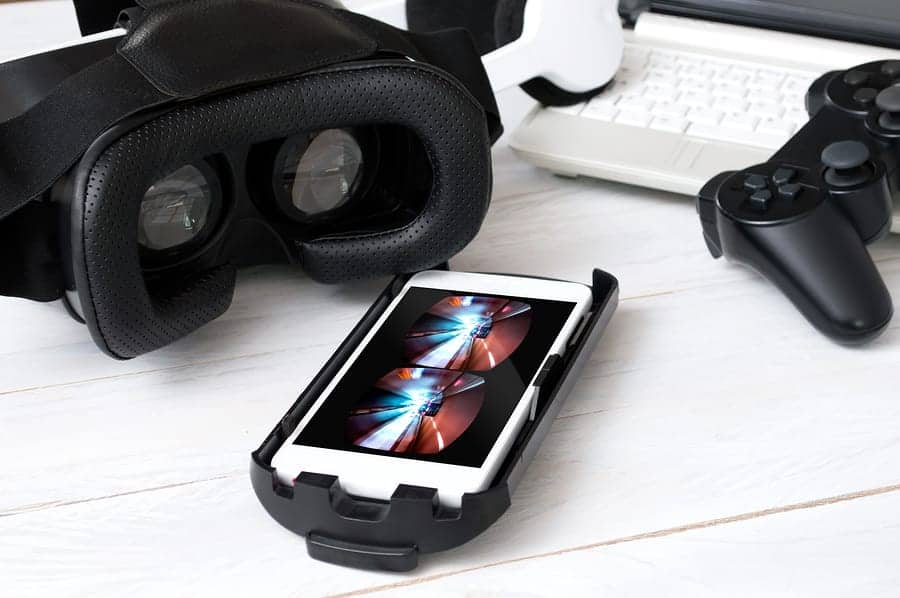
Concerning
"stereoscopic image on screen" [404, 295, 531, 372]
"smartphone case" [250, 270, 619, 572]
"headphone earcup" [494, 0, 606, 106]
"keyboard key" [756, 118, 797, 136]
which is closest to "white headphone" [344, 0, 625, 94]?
"headphone earcup" [494, 0, 606, 106]

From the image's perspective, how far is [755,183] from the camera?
1.97 ft

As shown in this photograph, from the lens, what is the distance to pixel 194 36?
537mm

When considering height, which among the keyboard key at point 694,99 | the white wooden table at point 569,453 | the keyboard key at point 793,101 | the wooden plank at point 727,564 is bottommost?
the white wooden table at point 569,453

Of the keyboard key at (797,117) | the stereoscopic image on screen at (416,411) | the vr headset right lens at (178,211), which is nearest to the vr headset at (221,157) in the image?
the vr headset right lens at (178,211)

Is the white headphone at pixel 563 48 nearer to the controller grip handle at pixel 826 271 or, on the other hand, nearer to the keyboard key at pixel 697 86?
the keyboard key at pixel 697 86

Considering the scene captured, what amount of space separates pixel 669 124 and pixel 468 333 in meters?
0.25

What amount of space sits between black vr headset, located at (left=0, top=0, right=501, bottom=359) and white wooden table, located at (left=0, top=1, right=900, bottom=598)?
38mm

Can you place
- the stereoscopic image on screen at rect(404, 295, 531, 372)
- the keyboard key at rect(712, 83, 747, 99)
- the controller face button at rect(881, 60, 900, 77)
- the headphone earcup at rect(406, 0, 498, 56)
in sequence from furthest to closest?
1. the headphone earcup at rect(406, 0, 498, 56)
2. the keyboard key at rect(712, 83, 747, 99)
3. the controller face button at rect(881, 60, 900, 77)
4. the stereoscopic image on screen at rect(404, 295, 531, 372)

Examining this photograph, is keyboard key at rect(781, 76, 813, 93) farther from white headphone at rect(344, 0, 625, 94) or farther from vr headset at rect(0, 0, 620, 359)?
vr headset at rect(0, 0, 620, 359)

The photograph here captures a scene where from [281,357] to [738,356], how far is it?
0.75 ft

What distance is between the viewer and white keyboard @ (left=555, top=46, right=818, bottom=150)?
0.72 m

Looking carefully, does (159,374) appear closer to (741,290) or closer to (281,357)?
(281,357)

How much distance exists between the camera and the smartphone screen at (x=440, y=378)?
485 mm

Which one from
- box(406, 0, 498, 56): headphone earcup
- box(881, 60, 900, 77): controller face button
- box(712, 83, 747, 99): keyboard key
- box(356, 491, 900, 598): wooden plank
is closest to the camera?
box(356, 491, 900, 598): wooden plank
